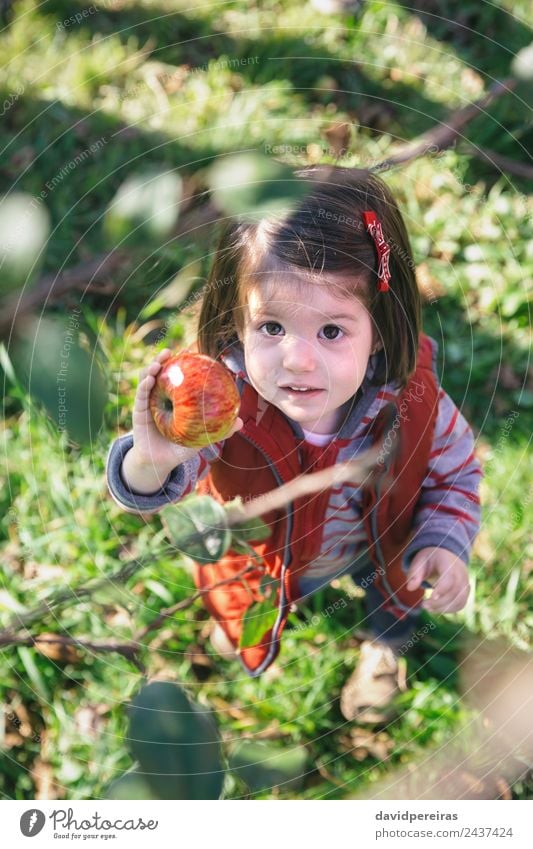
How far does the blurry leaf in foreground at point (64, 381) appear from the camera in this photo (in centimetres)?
41

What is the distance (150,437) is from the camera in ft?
2.00

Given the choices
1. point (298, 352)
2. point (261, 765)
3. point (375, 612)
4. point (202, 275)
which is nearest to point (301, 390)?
point (298, 352)

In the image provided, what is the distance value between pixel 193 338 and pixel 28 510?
0.39 metres

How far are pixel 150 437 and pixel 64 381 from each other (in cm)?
20

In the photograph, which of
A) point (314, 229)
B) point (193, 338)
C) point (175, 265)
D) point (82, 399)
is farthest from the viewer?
point (175, 265)

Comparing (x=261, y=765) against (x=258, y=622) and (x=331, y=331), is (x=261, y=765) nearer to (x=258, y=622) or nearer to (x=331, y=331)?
(x=258, y=622)

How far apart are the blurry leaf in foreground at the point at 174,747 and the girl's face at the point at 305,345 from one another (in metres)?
0.22

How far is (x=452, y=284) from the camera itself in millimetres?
1101

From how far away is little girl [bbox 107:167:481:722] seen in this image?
0.60 m

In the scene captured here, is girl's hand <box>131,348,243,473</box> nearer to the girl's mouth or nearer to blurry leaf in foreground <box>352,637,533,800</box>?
the girl's mouth

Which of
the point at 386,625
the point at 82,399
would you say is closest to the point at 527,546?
the point at 386,625

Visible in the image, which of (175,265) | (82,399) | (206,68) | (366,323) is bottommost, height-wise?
(82,399)

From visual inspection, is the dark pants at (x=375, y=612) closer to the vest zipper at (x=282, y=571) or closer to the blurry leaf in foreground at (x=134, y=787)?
the vest zipper at (x=282, y=571)

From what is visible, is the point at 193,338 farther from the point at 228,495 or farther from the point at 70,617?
the point at 70,617
